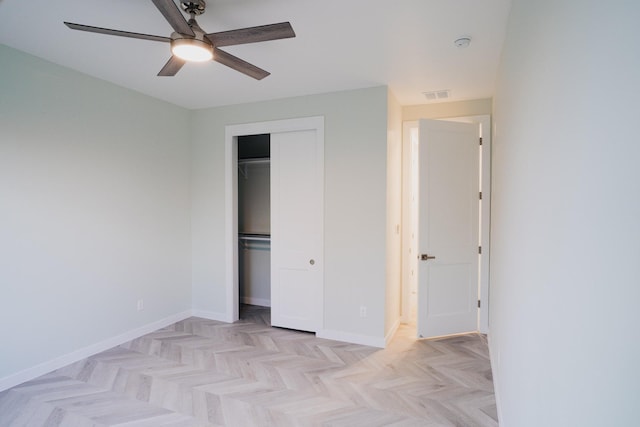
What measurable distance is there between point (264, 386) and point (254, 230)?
9.19ft

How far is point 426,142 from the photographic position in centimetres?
377

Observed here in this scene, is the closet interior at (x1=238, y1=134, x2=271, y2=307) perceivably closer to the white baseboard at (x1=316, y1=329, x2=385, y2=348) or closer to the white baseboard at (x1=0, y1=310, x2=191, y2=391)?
the white baseboard at (x1=0, y1=310, x2=191, y2=391)

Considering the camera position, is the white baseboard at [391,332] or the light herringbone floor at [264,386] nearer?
the light herringbone floor at [264,386]

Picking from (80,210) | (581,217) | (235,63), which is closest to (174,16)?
(235,63)

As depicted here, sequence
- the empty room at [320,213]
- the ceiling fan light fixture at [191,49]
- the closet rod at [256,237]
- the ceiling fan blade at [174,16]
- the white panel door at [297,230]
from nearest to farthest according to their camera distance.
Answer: the empty room at [320,213]
the ceiling fan blade at [174,16]
the ceiling fan light fixture at [191,49]
the white panel door at [297,230]
the closet rod at [256,237]

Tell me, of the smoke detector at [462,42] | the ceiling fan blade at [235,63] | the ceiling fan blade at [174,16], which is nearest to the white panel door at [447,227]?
the smoke detector at [462,42]

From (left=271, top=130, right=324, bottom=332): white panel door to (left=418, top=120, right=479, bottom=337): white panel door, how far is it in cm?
117

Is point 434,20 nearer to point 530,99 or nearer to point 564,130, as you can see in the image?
point 530,99

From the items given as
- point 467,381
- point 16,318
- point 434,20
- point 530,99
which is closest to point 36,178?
point 16,318

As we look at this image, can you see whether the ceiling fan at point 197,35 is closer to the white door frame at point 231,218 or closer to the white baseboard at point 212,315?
the white door frame at point 231,218

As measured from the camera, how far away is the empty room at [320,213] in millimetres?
828

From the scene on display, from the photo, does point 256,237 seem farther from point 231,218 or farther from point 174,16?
point 174,16

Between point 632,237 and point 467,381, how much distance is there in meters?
2.83

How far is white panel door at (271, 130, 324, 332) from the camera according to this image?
3.92 metres
